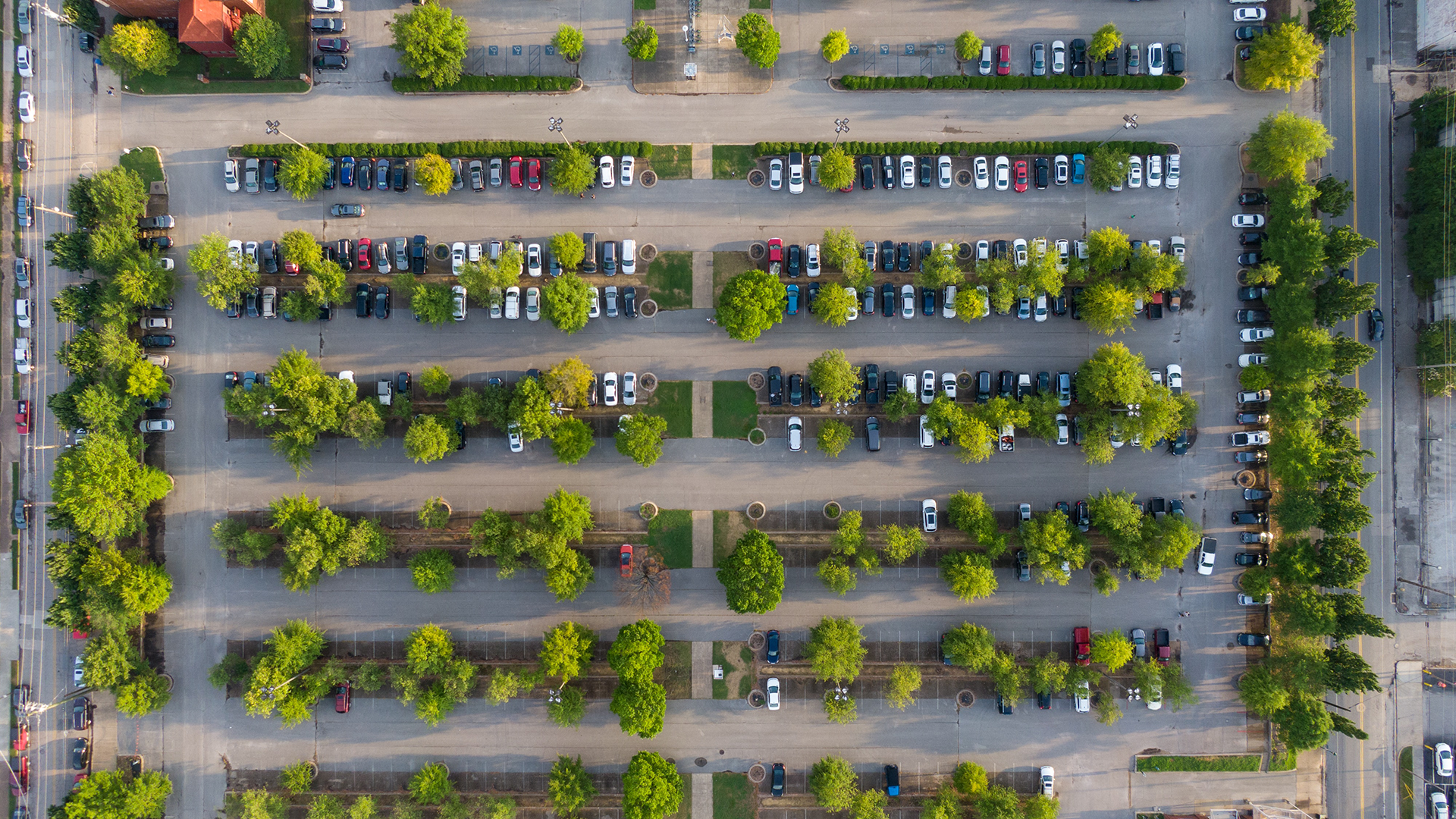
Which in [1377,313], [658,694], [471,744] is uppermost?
[1377,313]

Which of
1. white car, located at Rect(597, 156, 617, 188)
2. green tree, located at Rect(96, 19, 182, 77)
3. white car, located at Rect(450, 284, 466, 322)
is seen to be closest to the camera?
green tree, located at Rect(96, 19, 182, 77)

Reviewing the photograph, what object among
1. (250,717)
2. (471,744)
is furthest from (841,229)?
(250,717)

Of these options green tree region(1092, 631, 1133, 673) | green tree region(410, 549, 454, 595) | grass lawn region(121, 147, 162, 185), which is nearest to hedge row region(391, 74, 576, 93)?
grass lawn region(121, 147, 162, 185)

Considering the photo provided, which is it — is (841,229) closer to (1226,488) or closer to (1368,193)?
(1226,488)

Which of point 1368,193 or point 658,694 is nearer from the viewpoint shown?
point 658,694

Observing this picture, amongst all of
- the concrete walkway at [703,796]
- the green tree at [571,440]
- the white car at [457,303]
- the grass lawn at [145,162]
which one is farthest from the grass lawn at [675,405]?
the grass lawn at [145,162]

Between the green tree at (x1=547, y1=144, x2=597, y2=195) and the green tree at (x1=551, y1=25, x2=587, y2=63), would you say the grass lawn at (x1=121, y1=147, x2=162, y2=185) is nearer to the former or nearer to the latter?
the green tree at (x1=547, y1=144, x2=597, y2=195)
